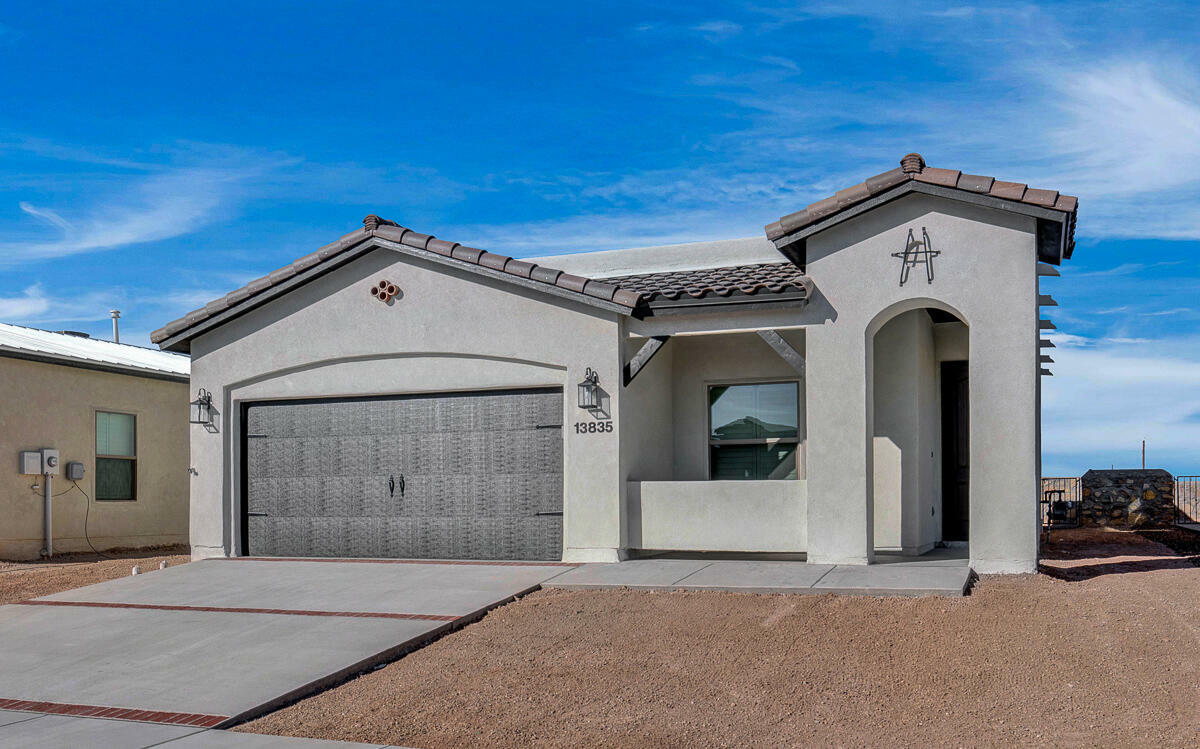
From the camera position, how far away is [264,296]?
1471 centimetres

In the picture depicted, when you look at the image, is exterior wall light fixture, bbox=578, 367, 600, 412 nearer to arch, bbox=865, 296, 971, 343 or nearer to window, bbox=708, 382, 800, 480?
window, bbox=708, 382, 800, 480

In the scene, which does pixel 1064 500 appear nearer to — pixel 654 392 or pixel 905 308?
pixel 654 392

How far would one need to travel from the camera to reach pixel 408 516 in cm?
1402

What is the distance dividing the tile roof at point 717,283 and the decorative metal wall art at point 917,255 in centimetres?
104

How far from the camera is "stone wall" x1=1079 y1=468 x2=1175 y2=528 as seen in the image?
22.5 metres

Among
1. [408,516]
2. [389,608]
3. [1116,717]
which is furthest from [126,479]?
[1116,717]

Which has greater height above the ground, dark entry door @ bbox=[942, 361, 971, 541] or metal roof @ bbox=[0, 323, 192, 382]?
metal roof @ bbox=[0, 323, 192, 382]

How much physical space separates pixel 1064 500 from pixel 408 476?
55.8 ft

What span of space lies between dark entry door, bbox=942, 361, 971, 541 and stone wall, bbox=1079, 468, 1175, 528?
8.95 metres

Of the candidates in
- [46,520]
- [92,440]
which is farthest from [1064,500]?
[46,520]

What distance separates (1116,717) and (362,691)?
216 inches

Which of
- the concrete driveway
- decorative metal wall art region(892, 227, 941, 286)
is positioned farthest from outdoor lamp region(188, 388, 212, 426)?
decorative metal wall art region(892, 227, 941, 286)

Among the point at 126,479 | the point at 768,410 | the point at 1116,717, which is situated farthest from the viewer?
the point at 126,479

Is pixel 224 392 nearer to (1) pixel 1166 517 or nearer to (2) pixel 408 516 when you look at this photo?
(2) pixel 408 516
